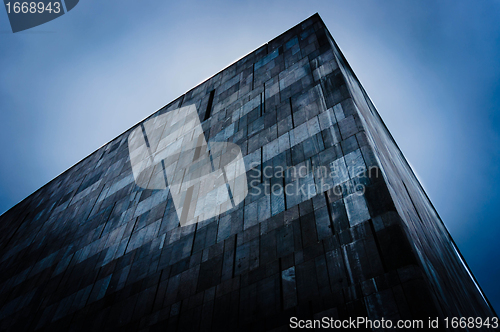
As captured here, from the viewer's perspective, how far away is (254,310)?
1015 cm

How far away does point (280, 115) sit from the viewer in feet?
56.0

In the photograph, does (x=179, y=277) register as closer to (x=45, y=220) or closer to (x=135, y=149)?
(x=135, y=149)

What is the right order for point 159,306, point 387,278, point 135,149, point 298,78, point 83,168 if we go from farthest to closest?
1. point 83,168
2. point 135,149
3. point 298,78
4. point 159,306
5. point 387,278

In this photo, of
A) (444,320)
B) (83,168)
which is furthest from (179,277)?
(83,168)

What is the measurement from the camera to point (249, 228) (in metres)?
12.8

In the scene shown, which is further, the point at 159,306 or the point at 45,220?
the point at 45,220

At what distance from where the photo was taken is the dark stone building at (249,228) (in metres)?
9.52

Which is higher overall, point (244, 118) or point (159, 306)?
point (244, 118)

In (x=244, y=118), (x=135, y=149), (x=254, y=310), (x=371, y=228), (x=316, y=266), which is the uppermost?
(x=135, y=149)

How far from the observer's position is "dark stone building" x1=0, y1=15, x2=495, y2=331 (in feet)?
31.2

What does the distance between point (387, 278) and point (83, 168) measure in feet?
95.9

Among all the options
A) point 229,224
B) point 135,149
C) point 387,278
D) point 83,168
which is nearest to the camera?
point 387,278

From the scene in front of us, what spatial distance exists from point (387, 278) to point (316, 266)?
2.07 metres

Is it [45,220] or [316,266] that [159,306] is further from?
[45,220]
